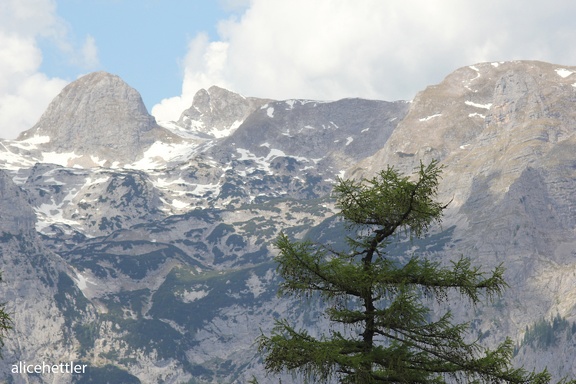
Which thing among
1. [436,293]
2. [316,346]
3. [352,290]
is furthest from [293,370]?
[436,293]

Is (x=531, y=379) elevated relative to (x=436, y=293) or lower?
lower

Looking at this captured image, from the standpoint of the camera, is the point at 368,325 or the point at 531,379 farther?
the point at 368,325

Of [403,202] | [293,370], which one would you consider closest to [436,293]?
[403,202]

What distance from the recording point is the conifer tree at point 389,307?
3212cm

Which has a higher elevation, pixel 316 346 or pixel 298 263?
pixel 298 263

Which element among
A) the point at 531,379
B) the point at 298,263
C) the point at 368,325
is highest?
the point at 298,263

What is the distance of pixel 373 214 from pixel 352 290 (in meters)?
2.86

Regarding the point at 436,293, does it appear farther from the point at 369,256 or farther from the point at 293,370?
the point at 293,370

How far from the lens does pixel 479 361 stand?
1256 inches

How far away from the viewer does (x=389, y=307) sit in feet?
107

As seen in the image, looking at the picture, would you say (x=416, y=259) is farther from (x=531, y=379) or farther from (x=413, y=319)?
(x=531, y=379)

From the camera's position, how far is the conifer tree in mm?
32125

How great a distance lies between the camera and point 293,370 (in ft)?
109

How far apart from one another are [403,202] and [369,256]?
8.73ft
